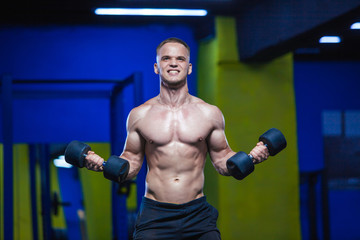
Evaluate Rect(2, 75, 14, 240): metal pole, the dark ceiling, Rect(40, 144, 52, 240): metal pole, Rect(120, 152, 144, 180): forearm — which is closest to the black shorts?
Rect(120, 152, 144, 180): forearm

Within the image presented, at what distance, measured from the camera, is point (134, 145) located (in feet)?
7.64

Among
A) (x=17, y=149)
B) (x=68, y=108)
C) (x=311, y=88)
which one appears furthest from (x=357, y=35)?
(x=17, y=149)

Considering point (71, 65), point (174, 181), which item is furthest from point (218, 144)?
point (71, 65)

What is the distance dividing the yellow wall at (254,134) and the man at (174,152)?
2380 millimetres

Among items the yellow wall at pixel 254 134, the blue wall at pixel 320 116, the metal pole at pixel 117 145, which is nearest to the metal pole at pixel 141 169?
the metal pole at pixel 117 145

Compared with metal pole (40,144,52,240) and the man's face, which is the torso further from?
metal pole (40,144,52,240)

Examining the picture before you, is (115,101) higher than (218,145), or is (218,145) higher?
(115,101)

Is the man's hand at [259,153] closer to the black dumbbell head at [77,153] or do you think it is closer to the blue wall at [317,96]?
the black dumbbell head at [77,153]

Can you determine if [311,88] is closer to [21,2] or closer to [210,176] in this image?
[210,176]

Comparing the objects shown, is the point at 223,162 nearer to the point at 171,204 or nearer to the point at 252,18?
the point at 171,204

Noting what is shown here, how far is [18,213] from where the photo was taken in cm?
480

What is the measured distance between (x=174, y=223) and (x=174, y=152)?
301mm

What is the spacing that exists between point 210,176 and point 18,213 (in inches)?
70.6

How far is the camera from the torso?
88.7 inches
